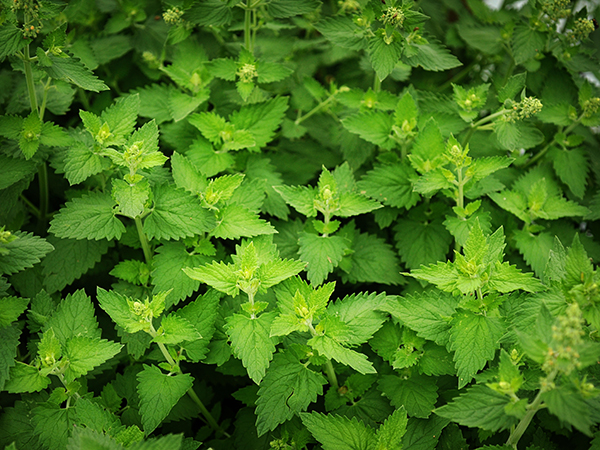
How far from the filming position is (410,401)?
1635 millimetres

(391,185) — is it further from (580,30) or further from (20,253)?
(20,253)

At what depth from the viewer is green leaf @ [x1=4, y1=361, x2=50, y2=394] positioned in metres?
1.50

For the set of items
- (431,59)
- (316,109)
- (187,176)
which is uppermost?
(431,59)

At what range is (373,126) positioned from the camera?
2086mm

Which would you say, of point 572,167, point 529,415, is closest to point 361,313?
point 529,415

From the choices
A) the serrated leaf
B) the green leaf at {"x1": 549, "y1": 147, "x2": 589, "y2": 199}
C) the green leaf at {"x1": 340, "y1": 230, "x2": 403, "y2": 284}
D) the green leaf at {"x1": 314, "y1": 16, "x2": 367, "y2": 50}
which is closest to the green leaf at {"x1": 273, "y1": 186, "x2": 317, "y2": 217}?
the green leaf at {"x1": 340, "y1": 230, "x2": 403, "y2": 284}

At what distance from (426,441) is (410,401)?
0.13 m

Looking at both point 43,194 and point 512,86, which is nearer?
point 512,86

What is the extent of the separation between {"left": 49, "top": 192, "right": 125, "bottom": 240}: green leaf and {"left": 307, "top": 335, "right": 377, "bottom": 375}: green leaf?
0.79 m

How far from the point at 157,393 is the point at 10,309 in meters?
0.55

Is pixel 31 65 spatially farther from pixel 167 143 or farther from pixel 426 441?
pixel 426 441

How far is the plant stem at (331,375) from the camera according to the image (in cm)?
170

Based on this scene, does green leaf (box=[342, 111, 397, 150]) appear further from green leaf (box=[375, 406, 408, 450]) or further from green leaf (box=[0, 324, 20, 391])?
green leaf (box=[0, 324, 20, 391])

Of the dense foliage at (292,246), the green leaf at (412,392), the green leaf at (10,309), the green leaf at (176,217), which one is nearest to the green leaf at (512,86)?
the dense foliage at (292,246)
